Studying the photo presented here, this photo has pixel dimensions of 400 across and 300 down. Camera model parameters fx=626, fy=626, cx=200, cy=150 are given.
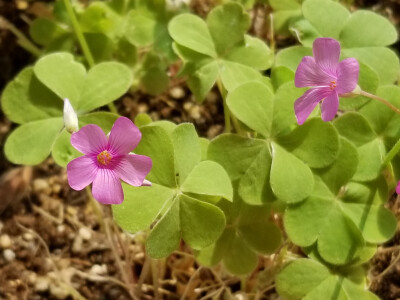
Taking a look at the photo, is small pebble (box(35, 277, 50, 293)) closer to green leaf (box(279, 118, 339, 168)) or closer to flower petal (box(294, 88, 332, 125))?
green leaf (box(279, 118, 339, 168))

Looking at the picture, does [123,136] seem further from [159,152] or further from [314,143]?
[314,143]

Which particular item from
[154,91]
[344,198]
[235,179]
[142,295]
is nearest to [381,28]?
[344,198]

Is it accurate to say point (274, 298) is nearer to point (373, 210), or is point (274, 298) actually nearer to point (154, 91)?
point (373, 210)

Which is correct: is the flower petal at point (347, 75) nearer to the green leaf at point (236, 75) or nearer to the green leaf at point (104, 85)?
the green leaf at point (236, 75)

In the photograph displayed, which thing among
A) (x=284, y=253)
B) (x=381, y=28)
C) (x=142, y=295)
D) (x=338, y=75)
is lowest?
(x=142, y=295)

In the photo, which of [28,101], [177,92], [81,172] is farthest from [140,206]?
[177,92]

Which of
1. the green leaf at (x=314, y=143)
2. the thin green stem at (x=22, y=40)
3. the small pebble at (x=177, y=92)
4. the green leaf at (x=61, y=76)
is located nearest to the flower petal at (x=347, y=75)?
the green leaf at (x=314, y=143)

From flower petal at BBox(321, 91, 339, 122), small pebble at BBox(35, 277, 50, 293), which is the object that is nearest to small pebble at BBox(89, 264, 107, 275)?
small pebble at BBox(35, 277, 50, 293)
